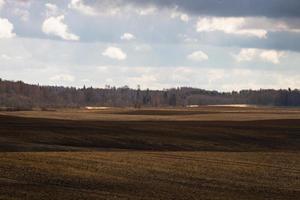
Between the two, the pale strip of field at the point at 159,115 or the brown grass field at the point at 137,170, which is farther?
the pale strip of field at the point at 159,115

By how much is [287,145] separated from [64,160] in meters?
23.8

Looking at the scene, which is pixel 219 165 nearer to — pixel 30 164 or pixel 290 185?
pixel 290 185

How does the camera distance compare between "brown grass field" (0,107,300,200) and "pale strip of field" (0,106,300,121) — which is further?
"pale strip of field" (0,106,300,121)

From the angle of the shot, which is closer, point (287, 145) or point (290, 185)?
point (290, 185)

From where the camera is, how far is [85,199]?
22359mm

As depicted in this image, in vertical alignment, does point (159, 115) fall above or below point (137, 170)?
above

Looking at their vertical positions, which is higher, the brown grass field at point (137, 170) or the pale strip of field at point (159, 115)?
the pale strip of field at point (159, 115)

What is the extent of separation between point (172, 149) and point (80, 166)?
52.0 feet

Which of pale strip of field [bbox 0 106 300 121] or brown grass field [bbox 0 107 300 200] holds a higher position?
pale strip of field [bbox 0 106 300 121]

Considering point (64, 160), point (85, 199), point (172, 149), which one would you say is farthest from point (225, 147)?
point (85, 199)

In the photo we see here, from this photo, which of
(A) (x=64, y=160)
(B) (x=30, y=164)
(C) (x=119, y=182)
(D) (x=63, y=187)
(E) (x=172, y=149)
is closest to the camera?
(D) (x=63, y=187)

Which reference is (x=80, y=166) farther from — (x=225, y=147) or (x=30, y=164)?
(x=225, y=147)

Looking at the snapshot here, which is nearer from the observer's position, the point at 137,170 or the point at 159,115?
the point at 137,170

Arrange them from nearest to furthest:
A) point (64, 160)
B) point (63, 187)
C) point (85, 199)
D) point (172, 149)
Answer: point (85, 199) → point (63, 187) → point (64, 160) → point (172, 149)
